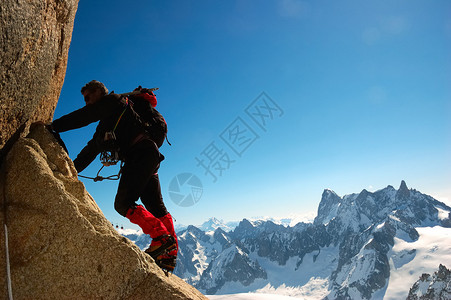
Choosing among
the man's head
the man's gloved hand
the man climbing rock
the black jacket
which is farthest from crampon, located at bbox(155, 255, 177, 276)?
the man's head

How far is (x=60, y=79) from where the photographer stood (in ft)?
20.2

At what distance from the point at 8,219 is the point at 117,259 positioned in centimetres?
155

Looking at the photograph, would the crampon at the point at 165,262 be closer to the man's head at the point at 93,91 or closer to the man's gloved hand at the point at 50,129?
the man's gloved hand at the point at 50,129

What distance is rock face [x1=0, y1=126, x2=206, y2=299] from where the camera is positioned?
370cm

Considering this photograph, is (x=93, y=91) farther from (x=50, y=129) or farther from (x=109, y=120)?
(x=50, y=129)

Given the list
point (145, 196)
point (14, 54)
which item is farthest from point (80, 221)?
point (14, 54)

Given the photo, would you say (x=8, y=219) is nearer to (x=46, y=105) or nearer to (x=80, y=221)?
(x=80, y=221)

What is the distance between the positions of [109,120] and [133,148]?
66 cm

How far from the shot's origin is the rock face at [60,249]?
3699mm

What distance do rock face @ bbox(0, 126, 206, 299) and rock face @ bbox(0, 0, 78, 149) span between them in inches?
31.1

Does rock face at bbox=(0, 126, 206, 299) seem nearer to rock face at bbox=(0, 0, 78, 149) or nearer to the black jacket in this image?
rock face at bbox=(0, 0, 78, 149)

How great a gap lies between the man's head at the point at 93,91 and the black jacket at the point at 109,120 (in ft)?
1.19

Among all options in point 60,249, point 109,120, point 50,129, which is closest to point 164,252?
point 60,249

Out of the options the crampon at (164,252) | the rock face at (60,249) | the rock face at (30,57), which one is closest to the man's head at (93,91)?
the rock face at (30,57)
